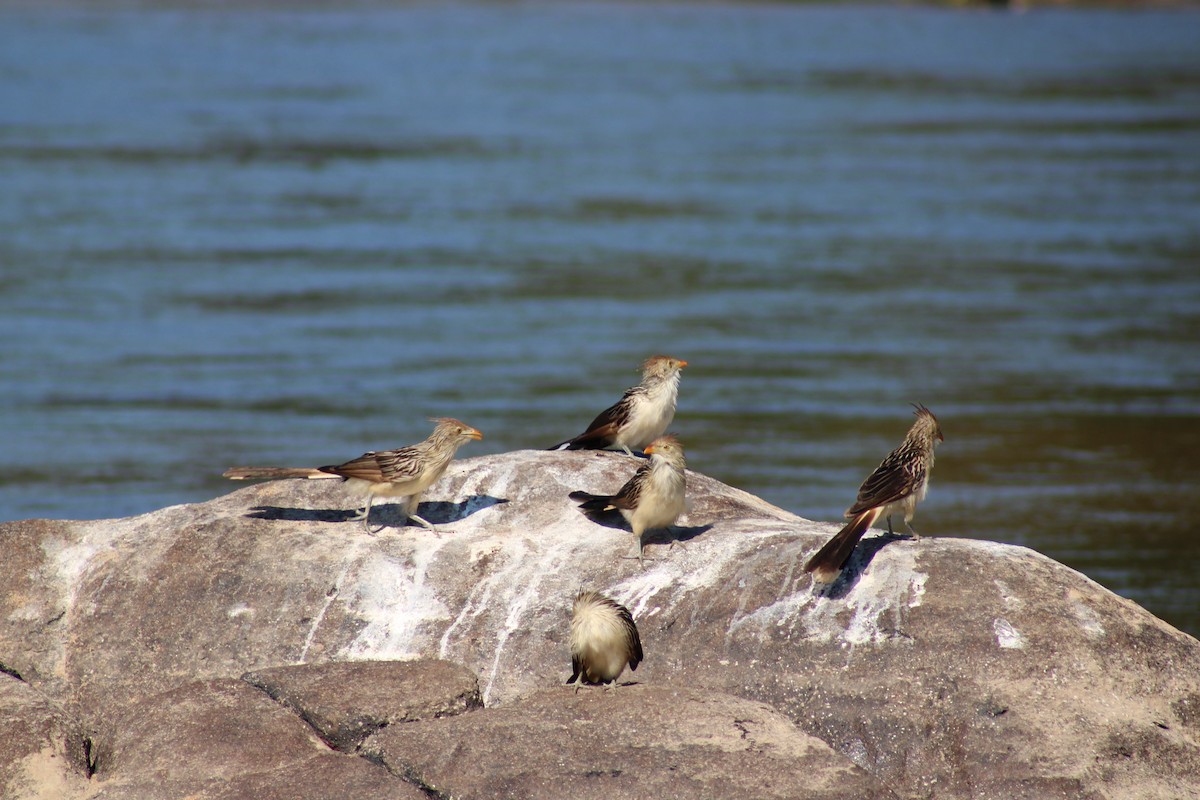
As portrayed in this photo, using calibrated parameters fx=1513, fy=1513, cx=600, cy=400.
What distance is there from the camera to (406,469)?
25.7 ft

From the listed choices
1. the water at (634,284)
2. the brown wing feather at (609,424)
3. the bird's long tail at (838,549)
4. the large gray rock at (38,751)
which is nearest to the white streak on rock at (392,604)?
the large gray rock at (38,751)

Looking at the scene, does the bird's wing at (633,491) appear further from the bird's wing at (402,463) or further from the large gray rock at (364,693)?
the large gray rock at (364,693)

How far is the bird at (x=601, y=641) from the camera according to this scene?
655 centimetres

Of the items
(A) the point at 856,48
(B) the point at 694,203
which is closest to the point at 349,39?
(A) the point at 856,48

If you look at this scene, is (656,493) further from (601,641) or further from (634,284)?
(634,284)

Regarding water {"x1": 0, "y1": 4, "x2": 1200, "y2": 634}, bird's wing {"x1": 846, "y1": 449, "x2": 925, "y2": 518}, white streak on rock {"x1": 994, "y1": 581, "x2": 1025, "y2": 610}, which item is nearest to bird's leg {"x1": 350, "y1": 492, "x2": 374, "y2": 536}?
bird's wing {"x1": 846, "y1": 449, "x2": 925, "y2": 518}

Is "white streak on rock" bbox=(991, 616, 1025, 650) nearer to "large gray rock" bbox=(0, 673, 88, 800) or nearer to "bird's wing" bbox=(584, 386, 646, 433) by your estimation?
"bird's wing" bbox=(584, 386, 646, 433)

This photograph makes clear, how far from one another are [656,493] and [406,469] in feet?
4.45

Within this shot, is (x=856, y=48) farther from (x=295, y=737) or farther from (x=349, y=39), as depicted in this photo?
(x=295, y=737)

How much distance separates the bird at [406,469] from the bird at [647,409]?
1098 mm

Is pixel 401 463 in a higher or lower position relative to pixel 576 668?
higher

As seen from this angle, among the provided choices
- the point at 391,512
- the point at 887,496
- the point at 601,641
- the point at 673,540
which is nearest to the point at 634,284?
the point at 391,512

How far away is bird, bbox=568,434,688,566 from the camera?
7383mm

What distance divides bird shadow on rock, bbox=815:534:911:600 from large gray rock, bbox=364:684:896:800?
79 centimetres
